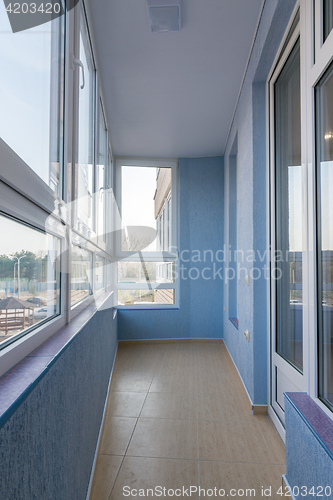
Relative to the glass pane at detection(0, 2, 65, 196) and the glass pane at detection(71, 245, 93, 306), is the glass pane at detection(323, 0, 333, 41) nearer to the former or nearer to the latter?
the glass pane at detection(0, 2, 65, 196)

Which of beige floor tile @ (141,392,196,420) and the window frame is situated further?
beige floor tile @ (141,392,196,420)

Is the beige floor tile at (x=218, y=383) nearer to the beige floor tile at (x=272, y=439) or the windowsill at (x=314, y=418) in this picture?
the beige floor tile at (x=272, y=439)

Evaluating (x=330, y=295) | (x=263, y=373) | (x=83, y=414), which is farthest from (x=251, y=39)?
(x=83, y=414)

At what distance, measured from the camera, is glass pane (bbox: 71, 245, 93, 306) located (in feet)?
5.48

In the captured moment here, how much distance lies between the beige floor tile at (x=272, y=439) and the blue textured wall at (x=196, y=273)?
2229 millimetres

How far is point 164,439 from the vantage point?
205cm

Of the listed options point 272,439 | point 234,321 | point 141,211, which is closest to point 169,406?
point 272,439

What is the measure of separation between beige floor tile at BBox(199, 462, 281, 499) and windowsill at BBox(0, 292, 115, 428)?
113 cm

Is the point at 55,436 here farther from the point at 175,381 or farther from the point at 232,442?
the point at 175,381

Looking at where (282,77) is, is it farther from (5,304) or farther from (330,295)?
(5,304)

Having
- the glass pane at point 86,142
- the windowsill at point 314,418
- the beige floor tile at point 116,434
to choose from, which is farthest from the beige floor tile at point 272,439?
the glass pane at point 86,142

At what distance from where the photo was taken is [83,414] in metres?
1.42

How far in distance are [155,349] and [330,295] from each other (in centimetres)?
325

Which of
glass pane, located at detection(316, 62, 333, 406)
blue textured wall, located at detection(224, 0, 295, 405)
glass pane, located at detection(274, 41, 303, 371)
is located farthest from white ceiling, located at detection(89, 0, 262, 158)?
glass pane, located at detection(316, 62, 333, 406)
